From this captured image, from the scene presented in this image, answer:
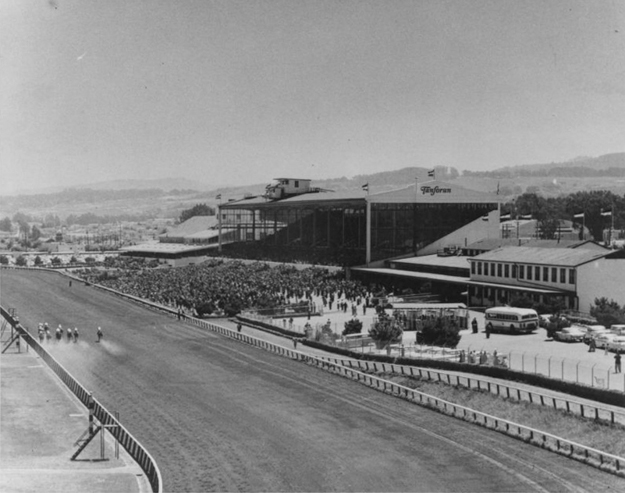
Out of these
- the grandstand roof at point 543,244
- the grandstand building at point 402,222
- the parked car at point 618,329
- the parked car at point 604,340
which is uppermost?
the grandstand building at point 402,222

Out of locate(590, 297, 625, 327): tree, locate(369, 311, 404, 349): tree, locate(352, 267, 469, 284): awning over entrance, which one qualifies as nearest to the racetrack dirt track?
locate(369, 311, 404, 349): tree

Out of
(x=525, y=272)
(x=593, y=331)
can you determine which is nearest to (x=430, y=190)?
(x=525, y=272)

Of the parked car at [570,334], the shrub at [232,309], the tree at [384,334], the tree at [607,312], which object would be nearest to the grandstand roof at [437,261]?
the shrub at [232,309]

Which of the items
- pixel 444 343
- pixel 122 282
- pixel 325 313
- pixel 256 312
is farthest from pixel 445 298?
pixel 122 282

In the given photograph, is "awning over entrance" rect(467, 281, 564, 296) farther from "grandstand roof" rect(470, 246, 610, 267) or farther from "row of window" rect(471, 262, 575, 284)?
"grandstand roof" rect(470, 246, 610, 267)

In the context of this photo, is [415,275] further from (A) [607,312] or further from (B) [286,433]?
(B) [286,433]

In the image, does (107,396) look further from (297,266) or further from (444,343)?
(297,266)

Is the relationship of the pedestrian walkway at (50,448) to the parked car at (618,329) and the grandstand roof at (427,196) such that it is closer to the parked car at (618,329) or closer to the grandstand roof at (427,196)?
the parked car at (618,329)
